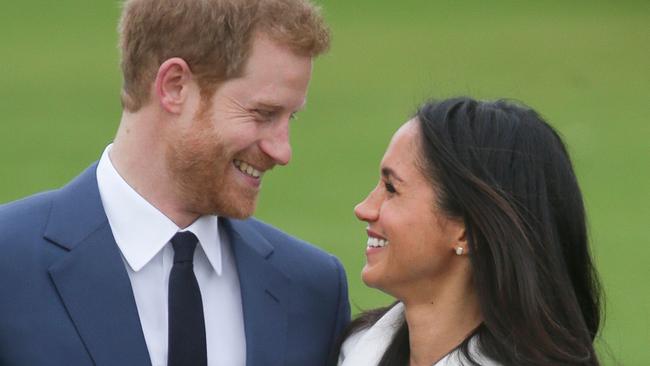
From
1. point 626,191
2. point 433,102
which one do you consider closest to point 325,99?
point 626,191

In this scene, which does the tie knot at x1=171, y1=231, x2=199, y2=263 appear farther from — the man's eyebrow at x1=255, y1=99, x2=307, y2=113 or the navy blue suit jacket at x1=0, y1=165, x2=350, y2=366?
the man's eyebrow at x1=255, y1=99, x2=307, y2=113

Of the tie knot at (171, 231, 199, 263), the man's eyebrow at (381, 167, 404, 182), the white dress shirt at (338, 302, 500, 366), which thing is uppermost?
the man's eyebrow at (381, 167, 404, 182)

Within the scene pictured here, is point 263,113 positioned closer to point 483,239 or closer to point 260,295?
point 260,295

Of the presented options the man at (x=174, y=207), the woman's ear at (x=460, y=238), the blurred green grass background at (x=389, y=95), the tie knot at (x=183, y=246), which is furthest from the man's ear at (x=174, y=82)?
the blurred green grass background at (x=389, y=95)

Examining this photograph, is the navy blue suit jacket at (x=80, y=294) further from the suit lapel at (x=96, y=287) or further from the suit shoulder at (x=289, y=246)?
the suit shoulder at (x=289, y=246)

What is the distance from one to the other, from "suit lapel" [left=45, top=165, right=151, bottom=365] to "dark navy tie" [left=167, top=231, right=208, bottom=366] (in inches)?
2.7

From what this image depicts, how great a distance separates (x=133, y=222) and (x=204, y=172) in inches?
7.4

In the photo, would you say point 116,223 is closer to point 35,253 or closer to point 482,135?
point 35,253

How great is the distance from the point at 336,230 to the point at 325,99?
8.44 feet

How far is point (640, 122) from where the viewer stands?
10.9 m

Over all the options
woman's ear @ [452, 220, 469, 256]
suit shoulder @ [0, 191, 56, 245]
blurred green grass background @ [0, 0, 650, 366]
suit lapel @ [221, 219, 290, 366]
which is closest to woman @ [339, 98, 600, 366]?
woman's ear @ [452, 220, 469, 256]

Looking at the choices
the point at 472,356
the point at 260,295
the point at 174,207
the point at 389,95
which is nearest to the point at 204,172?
the point at 174,207

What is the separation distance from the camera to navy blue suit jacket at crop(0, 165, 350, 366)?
3.38 meters

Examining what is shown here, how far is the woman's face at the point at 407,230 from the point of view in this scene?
353 centimetres
